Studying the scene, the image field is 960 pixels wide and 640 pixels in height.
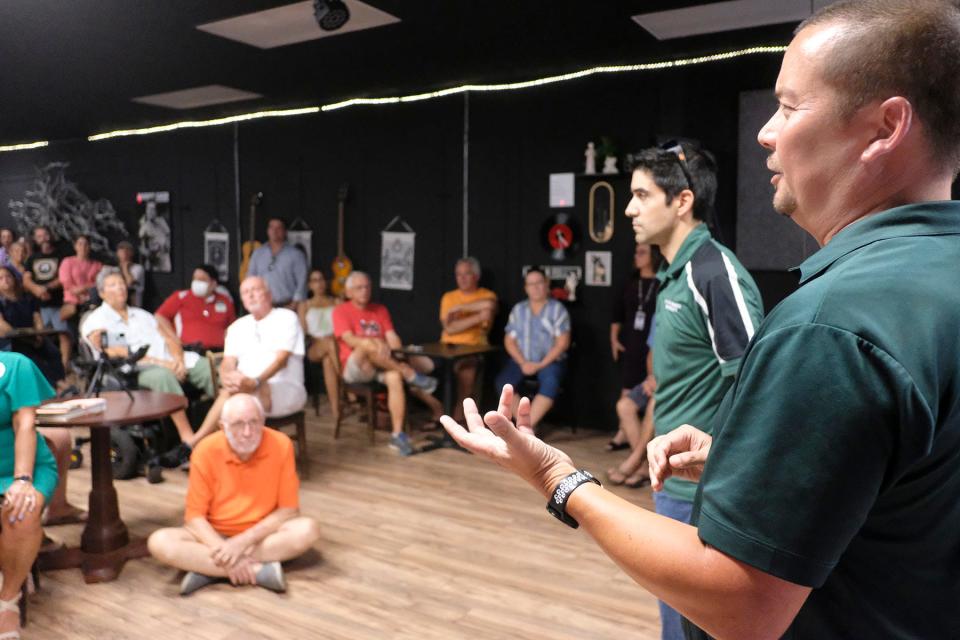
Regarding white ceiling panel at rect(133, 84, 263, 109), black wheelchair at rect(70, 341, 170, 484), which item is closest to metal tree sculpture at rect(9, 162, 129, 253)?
white ceiling panel at rect(133, 84, 263, 109)

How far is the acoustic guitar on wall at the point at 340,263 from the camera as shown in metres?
7.54

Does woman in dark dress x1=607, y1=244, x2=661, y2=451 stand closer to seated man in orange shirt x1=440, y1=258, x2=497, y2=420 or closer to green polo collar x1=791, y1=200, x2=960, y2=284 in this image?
seated man in orange shirt x1=440, y1=258, x2=497, y2=420

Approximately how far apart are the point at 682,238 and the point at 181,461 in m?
4.22

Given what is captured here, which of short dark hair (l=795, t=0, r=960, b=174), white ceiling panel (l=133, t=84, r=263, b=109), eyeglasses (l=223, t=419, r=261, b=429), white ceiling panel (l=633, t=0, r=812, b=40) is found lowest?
eyeglasses (l=223, t=419, r=261, b=429)

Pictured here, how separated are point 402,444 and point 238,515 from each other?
2.28 m

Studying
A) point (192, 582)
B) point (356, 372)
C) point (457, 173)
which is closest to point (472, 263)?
point (457, 173)

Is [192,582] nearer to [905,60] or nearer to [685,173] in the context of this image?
[685,173]

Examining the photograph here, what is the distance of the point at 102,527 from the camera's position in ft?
11.9

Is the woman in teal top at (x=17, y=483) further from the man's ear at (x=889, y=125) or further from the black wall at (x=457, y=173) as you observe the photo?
the black wall at (x=457, y=173)

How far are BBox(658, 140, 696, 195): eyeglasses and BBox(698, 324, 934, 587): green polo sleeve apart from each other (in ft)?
5.20

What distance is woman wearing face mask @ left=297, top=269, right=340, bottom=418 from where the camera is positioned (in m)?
6.60

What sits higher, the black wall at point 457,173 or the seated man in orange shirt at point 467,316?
the black wall at point 457,173

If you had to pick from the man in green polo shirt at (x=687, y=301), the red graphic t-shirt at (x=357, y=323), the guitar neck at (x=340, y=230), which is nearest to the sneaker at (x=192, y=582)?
the man in green polo shirt at (x=687, y=301)

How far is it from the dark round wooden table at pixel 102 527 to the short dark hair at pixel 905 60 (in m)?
3.60
